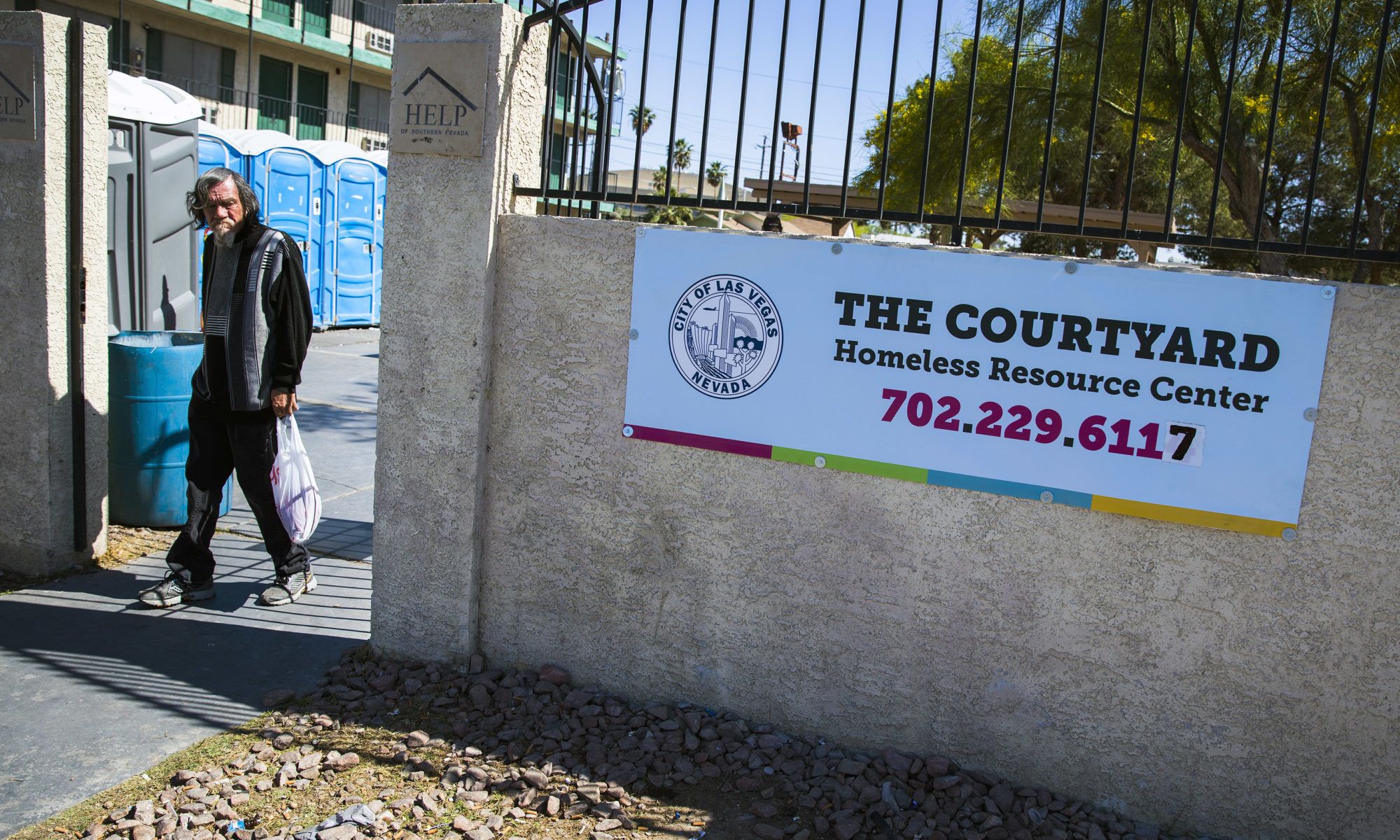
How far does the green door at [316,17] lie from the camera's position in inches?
1256

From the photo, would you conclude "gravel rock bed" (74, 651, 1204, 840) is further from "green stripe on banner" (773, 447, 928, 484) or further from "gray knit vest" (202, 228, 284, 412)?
"gray knit vest" (202, 228, 284, 412)

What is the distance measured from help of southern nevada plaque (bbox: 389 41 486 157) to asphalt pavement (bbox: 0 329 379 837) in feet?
7.03

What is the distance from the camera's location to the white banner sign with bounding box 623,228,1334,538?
299 cm

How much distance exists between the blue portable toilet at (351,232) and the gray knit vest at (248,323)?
10952mm

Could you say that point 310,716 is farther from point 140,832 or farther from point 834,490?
point 834,490

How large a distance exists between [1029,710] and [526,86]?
2872 mm

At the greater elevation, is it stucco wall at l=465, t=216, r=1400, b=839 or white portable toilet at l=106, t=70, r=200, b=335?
white portable toilet at l=106, t=70, r=200, b=335

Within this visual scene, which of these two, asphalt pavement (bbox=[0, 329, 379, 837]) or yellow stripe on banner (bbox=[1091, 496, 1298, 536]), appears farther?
asphalt pavement (bbox=[0, 329, 379, 837])

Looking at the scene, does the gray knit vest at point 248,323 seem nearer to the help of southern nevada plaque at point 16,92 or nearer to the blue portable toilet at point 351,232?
the help of southern nevada plaque at point 16,92

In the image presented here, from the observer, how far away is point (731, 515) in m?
3.57

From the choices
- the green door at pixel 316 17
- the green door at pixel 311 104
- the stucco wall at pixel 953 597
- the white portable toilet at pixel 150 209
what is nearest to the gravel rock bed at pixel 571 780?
the stucco wall at pixel 953 597

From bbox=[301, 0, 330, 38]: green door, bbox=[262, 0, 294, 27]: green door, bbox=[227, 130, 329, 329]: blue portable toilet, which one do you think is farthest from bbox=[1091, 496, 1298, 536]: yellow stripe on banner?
bbox=[301, 0, 330, 38]: green door

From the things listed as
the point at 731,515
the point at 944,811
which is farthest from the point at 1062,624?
the point at 731,515

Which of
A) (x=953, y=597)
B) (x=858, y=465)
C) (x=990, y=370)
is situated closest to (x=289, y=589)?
(x=858, y=465)
